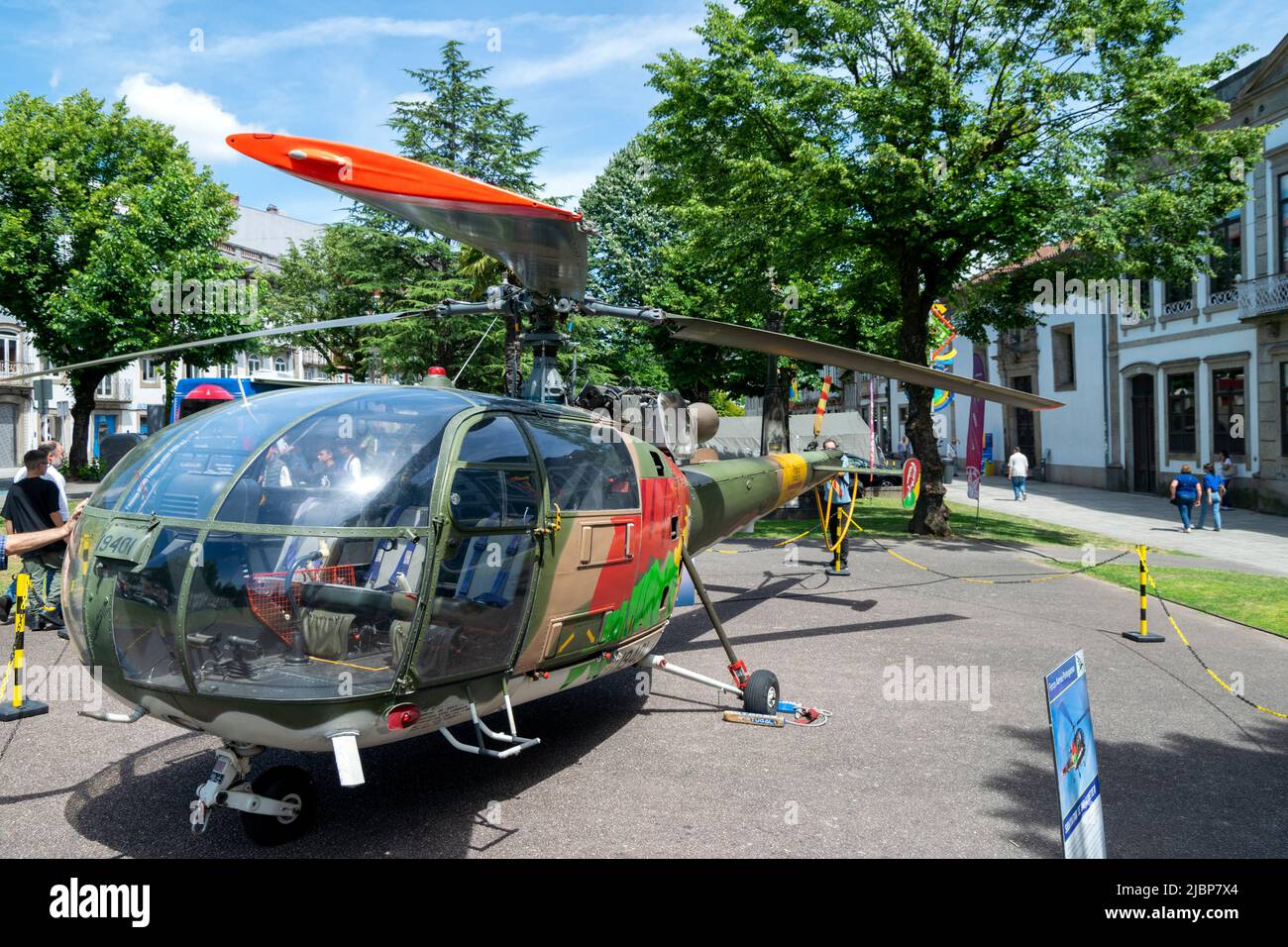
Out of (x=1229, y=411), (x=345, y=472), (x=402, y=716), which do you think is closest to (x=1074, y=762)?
(x=402, y=716)

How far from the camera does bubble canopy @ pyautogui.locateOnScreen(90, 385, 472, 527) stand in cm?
415

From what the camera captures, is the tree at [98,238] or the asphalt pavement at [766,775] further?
the tree at [98,238]

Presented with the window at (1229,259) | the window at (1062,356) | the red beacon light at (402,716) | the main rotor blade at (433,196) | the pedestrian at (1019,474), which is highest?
the window at (1229,259)

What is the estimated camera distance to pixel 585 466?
5.63 metres

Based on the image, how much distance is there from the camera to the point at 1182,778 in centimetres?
582

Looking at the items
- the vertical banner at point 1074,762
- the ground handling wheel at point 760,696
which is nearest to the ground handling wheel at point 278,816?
the ground handling wheel at point 760,696

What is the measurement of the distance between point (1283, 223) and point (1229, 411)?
19.2 ft

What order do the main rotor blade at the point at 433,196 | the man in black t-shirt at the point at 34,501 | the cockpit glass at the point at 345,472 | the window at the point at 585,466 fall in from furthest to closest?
1. the man in black t-shirt at the point at 34,501
2. the window at the point at 585,466
3. the cockpit glass at the point at 345,472
4. the main rotor blade at the point at 433,196

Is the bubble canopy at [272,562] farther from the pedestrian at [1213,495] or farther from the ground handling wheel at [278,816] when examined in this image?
the pedestrian at [1213,495]

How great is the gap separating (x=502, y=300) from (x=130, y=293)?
997 inches

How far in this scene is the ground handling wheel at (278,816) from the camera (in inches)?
180

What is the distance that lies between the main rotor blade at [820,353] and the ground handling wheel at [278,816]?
12.6 feet
